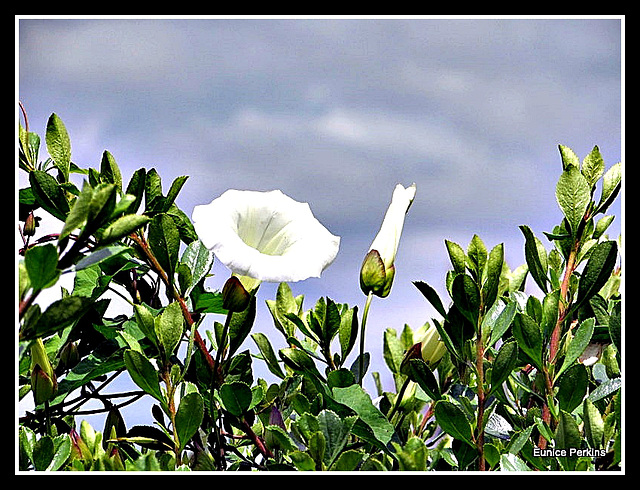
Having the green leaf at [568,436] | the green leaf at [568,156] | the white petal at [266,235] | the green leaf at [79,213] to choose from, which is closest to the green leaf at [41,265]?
the green leaf at [79,213]

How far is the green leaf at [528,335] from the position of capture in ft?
2.49

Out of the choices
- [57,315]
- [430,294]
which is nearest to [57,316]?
[57,315]

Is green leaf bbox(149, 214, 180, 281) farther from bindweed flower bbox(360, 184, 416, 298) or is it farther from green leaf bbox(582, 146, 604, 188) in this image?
green leaf bbox(582, 146, 604, 188)

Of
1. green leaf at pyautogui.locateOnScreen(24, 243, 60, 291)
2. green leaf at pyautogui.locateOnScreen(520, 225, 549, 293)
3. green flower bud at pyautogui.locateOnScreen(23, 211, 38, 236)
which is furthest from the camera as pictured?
green flower bud at pyautogui.locateOnScreen(23, 211, 38, 236)

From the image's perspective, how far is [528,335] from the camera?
2.50 feet

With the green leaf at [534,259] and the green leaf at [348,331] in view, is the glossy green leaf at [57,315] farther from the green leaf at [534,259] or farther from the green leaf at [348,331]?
the green leaf at [534,259]

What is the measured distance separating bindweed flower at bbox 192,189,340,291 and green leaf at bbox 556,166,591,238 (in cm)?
29

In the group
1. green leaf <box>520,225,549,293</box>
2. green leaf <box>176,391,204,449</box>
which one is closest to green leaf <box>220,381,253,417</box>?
green leaf <box>176,391,204,449</box>

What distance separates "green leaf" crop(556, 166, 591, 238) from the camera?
0.84m

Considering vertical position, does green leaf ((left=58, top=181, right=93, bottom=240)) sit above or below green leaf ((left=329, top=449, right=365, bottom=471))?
above

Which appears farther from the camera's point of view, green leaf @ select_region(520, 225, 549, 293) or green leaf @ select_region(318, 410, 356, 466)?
green leaf @ select_region(520, 225, 549, 293)

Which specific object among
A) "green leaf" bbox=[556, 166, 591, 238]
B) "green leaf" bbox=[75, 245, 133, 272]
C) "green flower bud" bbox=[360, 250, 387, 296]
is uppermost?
"green leaf" bbox=[556, 166, 591, 238]

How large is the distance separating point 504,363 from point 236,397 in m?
0.30

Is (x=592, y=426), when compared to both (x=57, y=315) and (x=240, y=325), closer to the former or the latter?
(x=240, y=325)
